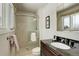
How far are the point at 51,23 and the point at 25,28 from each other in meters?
0.46

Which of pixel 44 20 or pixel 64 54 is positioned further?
pixel 44 20

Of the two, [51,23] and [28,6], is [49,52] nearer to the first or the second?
[51,23]

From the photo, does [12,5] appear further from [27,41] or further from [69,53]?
[69,53]

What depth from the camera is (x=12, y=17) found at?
5.33 feet

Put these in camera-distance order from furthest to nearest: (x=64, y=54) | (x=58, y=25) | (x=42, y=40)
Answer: (x=58, y=25)
(x=42, y=40)
(x=64, y=54)

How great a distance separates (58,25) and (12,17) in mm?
773

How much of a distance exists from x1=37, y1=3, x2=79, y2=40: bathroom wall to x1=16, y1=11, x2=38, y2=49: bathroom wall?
0.37 ft

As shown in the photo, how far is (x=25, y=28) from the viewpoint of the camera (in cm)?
158

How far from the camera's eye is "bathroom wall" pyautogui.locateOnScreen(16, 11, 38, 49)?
1562 millimetres

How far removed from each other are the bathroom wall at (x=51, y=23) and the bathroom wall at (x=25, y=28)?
4.4 inches

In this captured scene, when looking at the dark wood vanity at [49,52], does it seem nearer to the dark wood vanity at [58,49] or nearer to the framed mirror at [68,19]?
the dark wood vanity at [58,49]

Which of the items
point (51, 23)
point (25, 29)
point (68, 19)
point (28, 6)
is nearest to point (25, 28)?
point (25, 29)

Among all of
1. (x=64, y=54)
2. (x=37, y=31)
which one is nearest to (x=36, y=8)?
(x=37, y=31)

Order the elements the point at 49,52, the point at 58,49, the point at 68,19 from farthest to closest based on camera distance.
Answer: the point at 68,19 → the point at 49,52 → the point at 58,49
